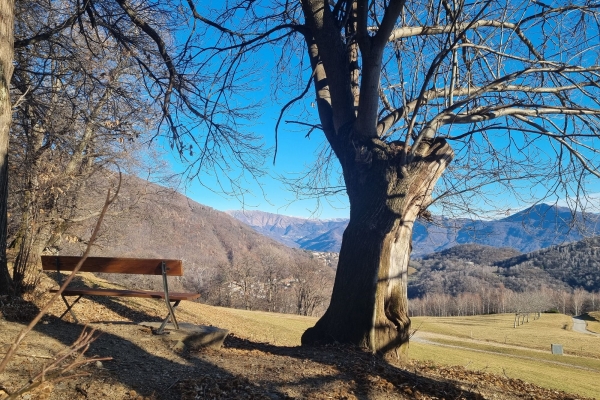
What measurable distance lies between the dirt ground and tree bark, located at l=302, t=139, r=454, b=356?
32 cm

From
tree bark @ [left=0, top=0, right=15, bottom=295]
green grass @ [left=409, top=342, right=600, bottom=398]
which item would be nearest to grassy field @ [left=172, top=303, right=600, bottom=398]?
green grass @ [left=409, top=342, right=600, bottom=398]

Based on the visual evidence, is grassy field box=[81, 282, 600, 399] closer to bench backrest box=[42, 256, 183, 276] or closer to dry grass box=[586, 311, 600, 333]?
dry grass box=[586, 311, 600, 333]

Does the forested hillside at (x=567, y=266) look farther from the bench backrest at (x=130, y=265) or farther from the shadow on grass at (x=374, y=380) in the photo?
the bench backrest at (x=130, y=265)

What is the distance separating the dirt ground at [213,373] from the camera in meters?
3.24

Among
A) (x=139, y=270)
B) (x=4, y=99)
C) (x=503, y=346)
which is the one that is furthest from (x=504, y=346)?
(x=4, y=99)

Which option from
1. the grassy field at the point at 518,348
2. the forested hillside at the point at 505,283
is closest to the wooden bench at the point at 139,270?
the grassy field at the point at 518,348

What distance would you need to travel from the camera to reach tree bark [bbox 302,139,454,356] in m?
5.18

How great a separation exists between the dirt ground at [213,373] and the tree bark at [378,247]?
12.8 inches

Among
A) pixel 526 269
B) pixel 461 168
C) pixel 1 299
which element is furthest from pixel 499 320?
pixel 1 299

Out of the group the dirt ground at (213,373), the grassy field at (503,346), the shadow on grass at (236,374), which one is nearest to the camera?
the dirt ground at (213,373)

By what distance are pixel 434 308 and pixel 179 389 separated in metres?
89.7

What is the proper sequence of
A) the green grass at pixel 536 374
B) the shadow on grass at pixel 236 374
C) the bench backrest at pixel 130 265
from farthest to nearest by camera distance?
the green grass at pixel 536 374 → the bench backrest at pixel 130 265 → the shadow on grass at pixel 236 374

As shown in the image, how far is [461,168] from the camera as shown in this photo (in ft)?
22.8

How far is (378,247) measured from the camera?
5.23m
